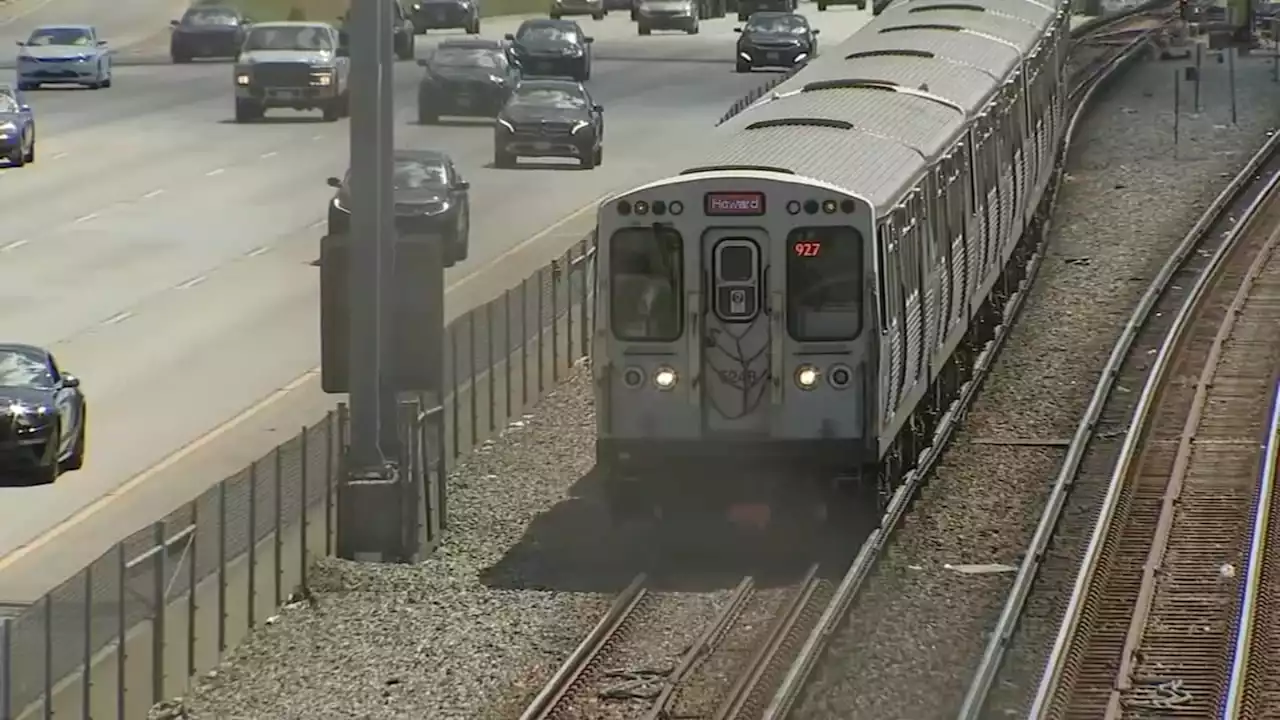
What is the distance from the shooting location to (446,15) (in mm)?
78688

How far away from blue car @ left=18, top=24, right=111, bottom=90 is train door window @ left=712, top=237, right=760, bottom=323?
42581 mm

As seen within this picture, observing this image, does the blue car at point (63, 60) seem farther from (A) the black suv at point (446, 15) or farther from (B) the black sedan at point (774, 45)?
(A) the black suv at point (446, 15)

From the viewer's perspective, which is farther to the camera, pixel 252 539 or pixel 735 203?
pixel 735 203

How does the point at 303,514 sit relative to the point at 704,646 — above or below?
above

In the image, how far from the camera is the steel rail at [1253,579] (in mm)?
17344

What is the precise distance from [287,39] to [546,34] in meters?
11.2

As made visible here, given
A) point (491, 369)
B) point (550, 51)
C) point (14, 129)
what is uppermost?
point (550, 51)

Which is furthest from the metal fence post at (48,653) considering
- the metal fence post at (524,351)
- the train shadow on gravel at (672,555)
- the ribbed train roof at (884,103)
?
the metal fence post at (524,351)

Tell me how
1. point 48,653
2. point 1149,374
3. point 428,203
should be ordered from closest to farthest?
point 48,653 → point 1149,374 → point 428,203

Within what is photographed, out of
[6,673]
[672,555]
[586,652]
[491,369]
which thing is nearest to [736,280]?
[672,555]

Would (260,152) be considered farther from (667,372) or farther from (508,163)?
(667,372)

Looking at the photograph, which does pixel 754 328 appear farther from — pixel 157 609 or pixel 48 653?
pixel 48 653

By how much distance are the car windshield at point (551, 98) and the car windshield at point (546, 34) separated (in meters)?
15.2

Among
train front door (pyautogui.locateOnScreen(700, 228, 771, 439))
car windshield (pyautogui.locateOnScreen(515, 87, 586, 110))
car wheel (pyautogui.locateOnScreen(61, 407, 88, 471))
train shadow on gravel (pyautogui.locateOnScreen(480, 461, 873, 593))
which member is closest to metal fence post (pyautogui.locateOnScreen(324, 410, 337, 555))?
train shadow on gravel (pyautogui.locateOnScreen(480, 461, 873, 593))
